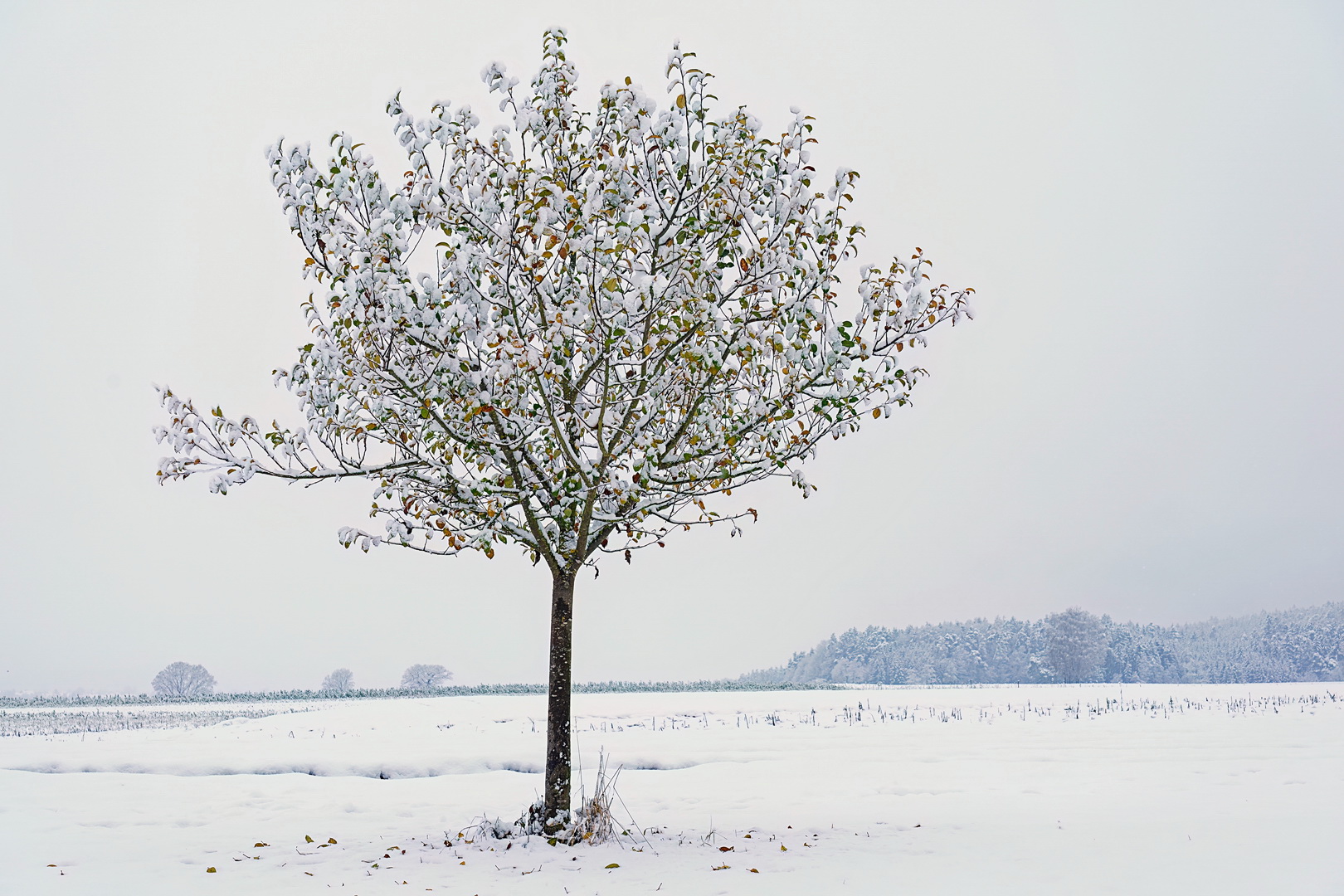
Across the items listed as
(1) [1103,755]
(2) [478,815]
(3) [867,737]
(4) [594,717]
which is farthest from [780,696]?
(2) [478,815]

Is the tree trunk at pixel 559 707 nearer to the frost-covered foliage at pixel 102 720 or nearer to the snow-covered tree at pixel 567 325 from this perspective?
the snow-covered tree at pixel 567 325

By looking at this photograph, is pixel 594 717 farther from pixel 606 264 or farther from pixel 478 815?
pixel 606 264

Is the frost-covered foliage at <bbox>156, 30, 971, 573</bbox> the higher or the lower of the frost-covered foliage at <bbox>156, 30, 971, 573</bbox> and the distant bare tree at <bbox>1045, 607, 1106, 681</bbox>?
the higher

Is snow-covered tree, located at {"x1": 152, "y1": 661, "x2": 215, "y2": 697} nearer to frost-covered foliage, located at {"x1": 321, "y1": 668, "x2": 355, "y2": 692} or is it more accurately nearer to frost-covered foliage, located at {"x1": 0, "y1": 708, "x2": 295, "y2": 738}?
frost-covered foliage, located at {"x1": 321, "y1": 668, "x2": 355, "y2": 692}

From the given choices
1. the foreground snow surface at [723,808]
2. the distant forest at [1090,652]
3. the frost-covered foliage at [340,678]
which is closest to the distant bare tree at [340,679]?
the frost-covered foliage at [340,678]

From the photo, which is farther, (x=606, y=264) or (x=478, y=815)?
(x=478, y=815)

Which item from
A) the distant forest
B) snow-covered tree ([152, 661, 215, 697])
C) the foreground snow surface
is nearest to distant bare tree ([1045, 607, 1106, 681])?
the distant forest

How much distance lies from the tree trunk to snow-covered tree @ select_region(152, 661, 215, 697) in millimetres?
88876

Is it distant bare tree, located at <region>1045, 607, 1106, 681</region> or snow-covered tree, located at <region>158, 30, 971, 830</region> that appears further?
distant bare tree, located at <region>1045, 607, 1106, 681</region>

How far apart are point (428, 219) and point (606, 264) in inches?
89.2

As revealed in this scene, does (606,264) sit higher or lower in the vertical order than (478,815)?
higher

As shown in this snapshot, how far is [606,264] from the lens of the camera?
8.36m

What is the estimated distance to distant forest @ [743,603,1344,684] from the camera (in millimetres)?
83750

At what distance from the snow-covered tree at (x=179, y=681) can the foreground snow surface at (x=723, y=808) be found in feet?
228
